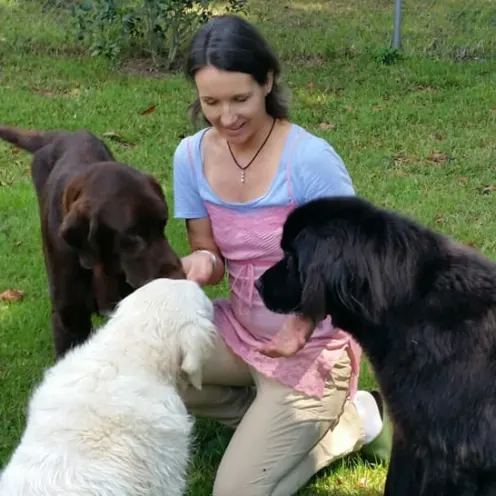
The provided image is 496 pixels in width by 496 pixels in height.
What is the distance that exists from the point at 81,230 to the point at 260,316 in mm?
759

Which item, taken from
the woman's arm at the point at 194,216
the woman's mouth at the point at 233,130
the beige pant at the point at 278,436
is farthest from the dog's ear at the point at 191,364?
the woman's mouth at the point at 233,130

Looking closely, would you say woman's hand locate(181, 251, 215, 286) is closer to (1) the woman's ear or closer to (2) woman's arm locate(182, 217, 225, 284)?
(2) woman's arm locate(182, 217, 225, 284)

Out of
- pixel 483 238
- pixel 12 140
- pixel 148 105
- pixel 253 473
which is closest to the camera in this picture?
pixel 253 473

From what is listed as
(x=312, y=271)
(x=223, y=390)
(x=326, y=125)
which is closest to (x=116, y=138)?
(x=326, y=125)

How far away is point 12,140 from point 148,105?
10.5ft

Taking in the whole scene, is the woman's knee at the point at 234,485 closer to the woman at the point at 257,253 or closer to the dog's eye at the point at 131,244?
the woman at the point at 257,253

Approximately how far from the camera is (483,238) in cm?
504

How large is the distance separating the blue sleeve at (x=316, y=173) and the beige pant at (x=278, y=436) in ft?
2.09

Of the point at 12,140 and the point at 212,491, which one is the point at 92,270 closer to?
the point at 212,491

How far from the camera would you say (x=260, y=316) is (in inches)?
130

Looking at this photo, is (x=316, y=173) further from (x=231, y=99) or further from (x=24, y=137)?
(x=24, y=137)

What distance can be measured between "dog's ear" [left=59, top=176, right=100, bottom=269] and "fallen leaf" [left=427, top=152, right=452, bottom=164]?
3.75 meters

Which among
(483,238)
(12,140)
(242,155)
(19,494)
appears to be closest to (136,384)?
(19,494)

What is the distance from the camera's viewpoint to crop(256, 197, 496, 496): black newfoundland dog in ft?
7.78
